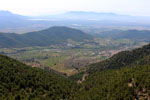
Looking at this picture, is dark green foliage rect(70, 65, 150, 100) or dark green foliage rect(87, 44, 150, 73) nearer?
dark green foliage rect(70, 65, 150, 100)

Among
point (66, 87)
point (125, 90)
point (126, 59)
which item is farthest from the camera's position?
point (126, 59)

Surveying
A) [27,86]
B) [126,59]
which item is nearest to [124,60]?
[126,59]

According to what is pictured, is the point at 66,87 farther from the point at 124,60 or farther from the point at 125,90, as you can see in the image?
the point at 124,60

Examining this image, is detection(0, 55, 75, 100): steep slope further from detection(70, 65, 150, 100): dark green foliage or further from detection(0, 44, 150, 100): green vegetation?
detection(70, 65, 150, 100): dark green foliage

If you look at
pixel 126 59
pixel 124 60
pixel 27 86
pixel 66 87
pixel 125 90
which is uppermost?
pixel 126 59

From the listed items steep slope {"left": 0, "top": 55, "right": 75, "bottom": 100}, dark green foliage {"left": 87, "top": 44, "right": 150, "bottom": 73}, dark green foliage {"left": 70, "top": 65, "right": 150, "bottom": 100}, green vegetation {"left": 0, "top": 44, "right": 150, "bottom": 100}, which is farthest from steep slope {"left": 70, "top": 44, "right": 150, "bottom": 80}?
dark green foliage {"left": 70, "top": 65, "right": 150, "bottom": 100}

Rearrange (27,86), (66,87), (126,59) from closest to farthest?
(27,86) < (66,87) < (126,59)

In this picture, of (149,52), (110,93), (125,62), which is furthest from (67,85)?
(149,52)

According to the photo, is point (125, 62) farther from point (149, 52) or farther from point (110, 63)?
point (149, 52)

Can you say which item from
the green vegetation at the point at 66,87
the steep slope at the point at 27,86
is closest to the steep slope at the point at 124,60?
the green vegetation at the point at 66,87
